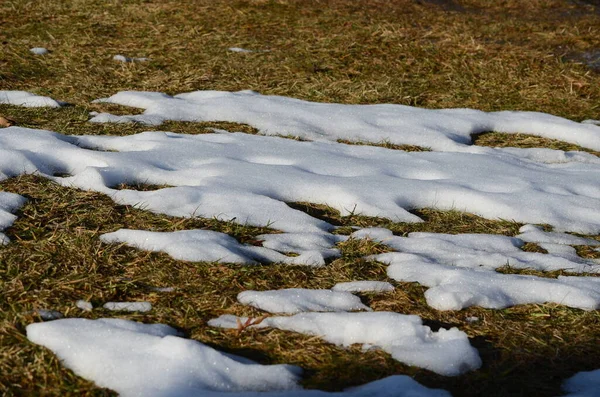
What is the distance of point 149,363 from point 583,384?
55.4 inches

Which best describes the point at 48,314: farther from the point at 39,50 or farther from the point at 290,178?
the point at 39,50

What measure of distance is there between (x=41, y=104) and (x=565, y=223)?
3.50 m

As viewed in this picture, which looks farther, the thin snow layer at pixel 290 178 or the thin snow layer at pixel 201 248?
the thin snow layer at pixel 290 178

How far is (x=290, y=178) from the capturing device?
13.5 ft

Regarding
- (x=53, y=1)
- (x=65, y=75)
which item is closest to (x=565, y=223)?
(x=65, y=75)

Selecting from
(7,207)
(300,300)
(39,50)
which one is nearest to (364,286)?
(300,300)

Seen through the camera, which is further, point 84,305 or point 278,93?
point 278,93

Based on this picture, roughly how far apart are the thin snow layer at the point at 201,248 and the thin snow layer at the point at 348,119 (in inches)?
75.1

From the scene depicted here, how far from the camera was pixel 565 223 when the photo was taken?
13.0ft

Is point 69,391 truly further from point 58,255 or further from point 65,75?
point 65,75

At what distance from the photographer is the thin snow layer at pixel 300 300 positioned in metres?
2.82

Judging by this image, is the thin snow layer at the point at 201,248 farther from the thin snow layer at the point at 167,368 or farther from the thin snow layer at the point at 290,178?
the thin snow layer at the point at 167,368

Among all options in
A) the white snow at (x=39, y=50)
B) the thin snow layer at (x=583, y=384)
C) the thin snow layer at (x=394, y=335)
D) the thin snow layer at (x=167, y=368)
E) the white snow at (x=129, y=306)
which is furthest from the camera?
the white snow at (x=39, y=50)

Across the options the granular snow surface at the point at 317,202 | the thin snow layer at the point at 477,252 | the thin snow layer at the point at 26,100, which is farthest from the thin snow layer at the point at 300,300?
the thin snow layer at the point at 26,100
